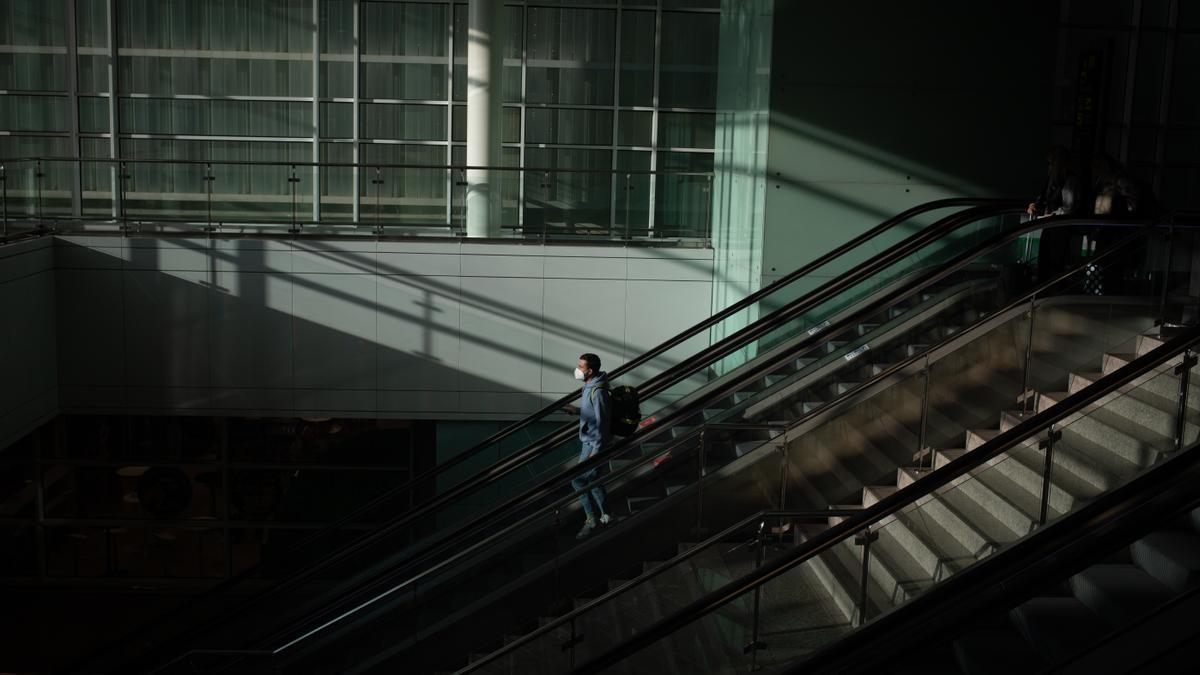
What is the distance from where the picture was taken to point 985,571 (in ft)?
15.5

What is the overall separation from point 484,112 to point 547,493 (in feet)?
21.3

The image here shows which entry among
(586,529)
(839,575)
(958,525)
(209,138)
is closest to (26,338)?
(209,138)

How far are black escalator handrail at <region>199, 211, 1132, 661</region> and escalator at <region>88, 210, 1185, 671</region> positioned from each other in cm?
2

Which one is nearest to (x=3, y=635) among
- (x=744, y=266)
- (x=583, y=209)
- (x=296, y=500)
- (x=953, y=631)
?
(x=296, y=500)

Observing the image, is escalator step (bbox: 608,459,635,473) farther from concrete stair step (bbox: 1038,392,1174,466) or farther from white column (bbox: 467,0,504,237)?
white column (bbox: 467,0,504,237)

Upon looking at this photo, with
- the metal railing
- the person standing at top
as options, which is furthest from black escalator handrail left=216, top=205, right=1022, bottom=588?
the metal railing

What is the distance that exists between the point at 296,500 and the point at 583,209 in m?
5.35

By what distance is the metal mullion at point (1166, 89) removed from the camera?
12.9 meters

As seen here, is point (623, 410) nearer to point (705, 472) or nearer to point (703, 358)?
point (703, 358)

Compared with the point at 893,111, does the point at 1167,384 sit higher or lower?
lower

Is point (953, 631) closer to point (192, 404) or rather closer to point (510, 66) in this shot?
point (192, 404)

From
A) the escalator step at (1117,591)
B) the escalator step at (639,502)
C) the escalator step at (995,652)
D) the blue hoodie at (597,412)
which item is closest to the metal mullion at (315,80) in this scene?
the blue hoodie at (597,412)

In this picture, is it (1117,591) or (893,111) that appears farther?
(893,111)

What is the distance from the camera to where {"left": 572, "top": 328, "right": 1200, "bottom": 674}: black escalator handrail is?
5312mm
